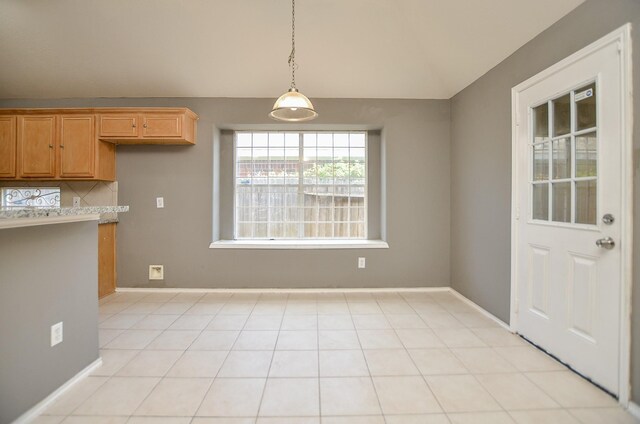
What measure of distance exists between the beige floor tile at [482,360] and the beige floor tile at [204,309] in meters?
2.31

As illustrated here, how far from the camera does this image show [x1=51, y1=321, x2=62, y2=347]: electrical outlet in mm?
1719

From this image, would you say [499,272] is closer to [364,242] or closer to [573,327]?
[573,327]

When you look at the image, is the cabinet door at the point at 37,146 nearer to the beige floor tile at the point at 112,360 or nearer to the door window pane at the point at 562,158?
the beige floor tile at the point at 112,360

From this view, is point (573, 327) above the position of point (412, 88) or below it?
below

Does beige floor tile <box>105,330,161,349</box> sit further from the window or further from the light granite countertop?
the window

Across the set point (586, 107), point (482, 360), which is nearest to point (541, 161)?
point (586, 107)

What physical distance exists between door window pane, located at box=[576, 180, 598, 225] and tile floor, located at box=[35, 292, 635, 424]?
1.04 metres

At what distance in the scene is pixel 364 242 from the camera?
3895mm

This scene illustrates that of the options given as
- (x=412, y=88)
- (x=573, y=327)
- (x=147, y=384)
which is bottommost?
(x=147, y=384)

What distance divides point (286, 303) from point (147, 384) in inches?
65.1

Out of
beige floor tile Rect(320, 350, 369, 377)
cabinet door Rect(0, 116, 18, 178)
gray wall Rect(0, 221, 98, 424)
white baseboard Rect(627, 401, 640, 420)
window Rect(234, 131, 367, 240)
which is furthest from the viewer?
window Rect(234, 131, 367, 240)

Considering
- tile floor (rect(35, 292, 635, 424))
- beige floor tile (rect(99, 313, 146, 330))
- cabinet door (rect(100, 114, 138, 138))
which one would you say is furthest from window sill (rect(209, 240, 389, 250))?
cabinet door (rect(100, 114, 138, 138))

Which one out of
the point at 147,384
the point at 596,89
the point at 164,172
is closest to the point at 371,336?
the point at 147,384

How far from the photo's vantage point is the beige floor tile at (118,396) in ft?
5.40
